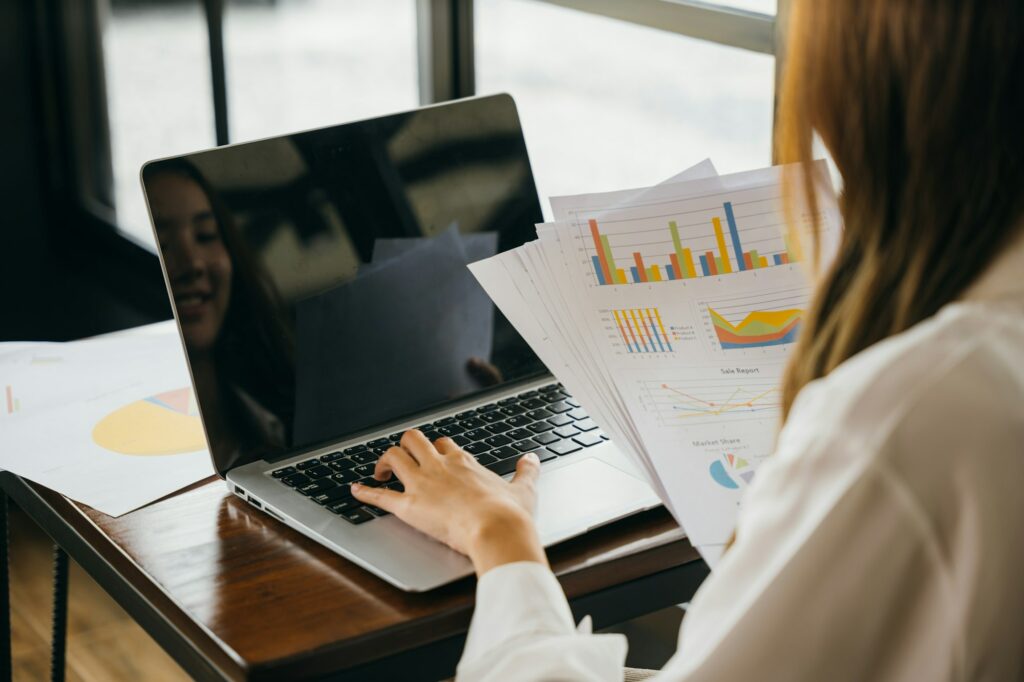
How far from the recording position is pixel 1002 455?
1.61 ft

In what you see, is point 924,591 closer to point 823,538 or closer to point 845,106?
point 823,538

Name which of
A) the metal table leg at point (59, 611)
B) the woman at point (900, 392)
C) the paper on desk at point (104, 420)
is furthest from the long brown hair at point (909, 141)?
the metal table leg at point (59, 611)

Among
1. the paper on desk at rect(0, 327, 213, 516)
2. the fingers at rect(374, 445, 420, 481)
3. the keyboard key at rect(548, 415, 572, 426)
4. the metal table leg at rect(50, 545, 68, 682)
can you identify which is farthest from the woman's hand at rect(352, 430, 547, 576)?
the metal table leg at rect(50, 545, 68, 682)

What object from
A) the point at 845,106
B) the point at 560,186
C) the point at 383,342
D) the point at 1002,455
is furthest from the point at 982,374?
the point at 560,186

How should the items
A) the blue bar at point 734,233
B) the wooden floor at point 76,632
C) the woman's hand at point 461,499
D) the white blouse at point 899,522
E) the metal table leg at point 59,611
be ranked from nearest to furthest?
the white blouse at point 899,522 → the woman's hand at point 461,499 → the blue bar at point 734,233 → the metal table leg at point 59,611 → the wooden floor at point 76,632

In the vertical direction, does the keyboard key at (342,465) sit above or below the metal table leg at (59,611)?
above

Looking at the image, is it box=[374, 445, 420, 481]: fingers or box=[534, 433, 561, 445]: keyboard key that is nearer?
box=[374, 445, 420, 481]: fingers

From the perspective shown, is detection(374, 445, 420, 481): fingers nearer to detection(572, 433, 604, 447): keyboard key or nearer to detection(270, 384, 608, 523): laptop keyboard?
detection(270, 384, 608, 523): laptop keyboard

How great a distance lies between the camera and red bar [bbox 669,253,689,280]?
894 millimetres

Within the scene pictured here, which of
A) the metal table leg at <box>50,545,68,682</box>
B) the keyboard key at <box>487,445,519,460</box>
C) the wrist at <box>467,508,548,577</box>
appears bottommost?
the metal table leg at <box>50,545,68,682</box>

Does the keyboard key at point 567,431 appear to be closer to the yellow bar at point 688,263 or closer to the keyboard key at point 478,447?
the keyboard key at point 478,447

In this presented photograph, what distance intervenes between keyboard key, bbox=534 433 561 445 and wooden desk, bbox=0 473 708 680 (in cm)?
14

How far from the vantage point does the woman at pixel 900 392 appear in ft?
1.62

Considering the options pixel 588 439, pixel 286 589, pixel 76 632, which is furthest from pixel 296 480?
pixel 76 632
